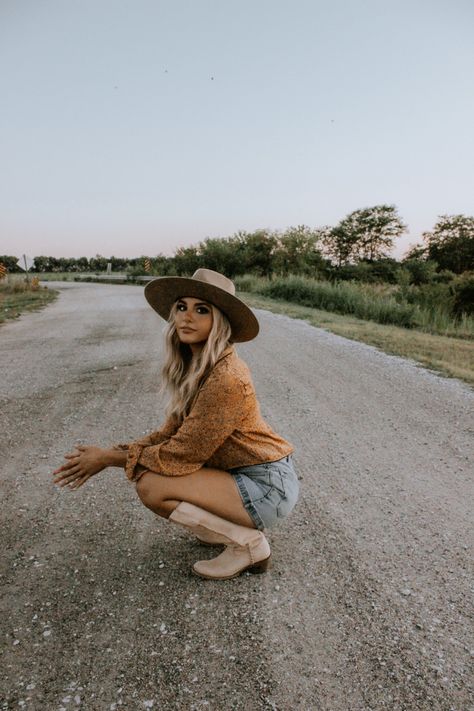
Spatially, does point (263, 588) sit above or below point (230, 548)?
below

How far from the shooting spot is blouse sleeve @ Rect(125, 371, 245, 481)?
1.94 m

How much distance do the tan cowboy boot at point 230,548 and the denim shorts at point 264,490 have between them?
9 cm

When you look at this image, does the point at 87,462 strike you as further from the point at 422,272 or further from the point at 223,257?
the point at 422,272

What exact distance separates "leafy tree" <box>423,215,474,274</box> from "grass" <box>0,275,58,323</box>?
142 ft

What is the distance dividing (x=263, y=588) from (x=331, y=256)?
5908 centimetres

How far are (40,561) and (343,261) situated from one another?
58.4 meters

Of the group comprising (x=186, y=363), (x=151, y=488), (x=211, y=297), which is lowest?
(x=151, y=488)

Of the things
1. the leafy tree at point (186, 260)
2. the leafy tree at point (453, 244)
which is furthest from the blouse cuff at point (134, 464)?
the leafy tree at point (453, 244)

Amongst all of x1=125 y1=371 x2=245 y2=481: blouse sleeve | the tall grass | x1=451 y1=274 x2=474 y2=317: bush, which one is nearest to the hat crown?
x1=125 y1=371 x2=245 y2=481: blouse sleeve

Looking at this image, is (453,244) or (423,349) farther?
(453,244)

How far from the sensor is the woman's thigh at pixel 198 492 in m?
2.03

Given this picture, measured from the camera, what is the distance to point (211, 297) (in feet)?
6.96

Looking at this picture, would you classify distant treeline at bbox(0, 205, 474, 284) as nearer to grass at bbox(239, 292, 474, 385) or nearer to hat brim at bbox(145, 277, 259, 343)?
grass at bbox(239, 292, 474, 385)

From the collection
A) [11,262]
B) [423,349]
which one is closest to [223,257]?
[423,349]
